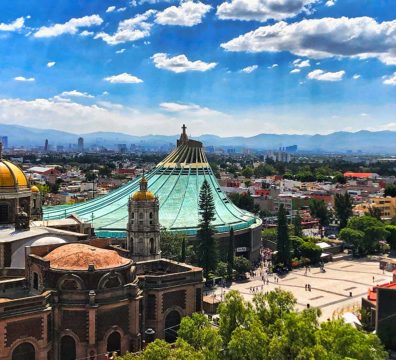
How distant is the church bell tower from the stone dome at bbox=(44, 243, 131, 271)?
10.8m

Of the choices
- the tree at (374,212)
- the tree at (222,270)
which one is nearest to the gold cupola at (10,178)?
the tree at (222,270)

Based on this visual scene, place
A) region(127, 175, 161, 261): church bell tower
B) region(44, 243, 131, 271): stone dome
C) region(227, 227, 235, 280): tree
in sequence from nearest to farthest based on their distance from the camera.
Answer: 1. region(44, 243, 131, 271): stone dome
2. region(127, 175, 161, 261): church bell tower
3. region(227, 227, 235, 280): tree

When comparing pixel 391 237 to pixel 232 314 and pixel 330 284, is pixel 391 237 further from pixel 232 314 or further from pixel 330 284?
pixel 232 314

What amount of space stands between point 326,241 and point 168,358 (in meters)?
47.5

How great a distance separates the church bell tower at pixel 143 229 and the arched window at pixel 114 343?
12.0 m

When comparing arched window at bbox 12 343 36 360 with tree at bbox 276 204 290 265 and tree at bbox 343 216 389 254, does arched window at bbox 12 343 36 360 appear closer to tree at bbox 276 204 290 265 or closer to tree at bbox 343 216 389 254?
tree at bbox 276 204 290 265

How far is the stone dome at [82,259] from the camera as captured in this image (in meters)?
24.5

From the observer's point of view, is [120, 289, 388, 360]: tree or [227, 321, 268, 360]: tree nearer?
[120, 289, 388, 360]: tree

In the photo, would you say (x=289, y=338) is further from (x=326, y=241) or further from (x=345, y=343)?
(x=326, y=241)

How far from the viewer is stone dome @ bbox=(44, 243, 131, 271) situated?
2445 centimetres

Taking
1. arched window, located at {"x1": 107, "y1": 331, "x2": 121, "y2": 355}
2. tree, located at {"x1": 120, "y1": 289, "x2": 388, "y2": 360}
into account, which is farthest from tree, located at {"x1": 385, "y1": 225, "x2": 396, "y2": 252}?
arched window, located at {"x1": 107, "y1": 331, "x2": 121, "y2": 355}

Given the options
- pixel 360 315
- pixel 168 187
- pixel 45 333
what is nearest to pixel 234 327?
pixel 45 333

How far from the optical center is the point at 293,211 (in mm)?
82125

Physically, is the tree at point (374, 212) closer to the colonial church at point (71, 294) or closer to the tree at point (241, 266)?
the tree at point (241, 266)
